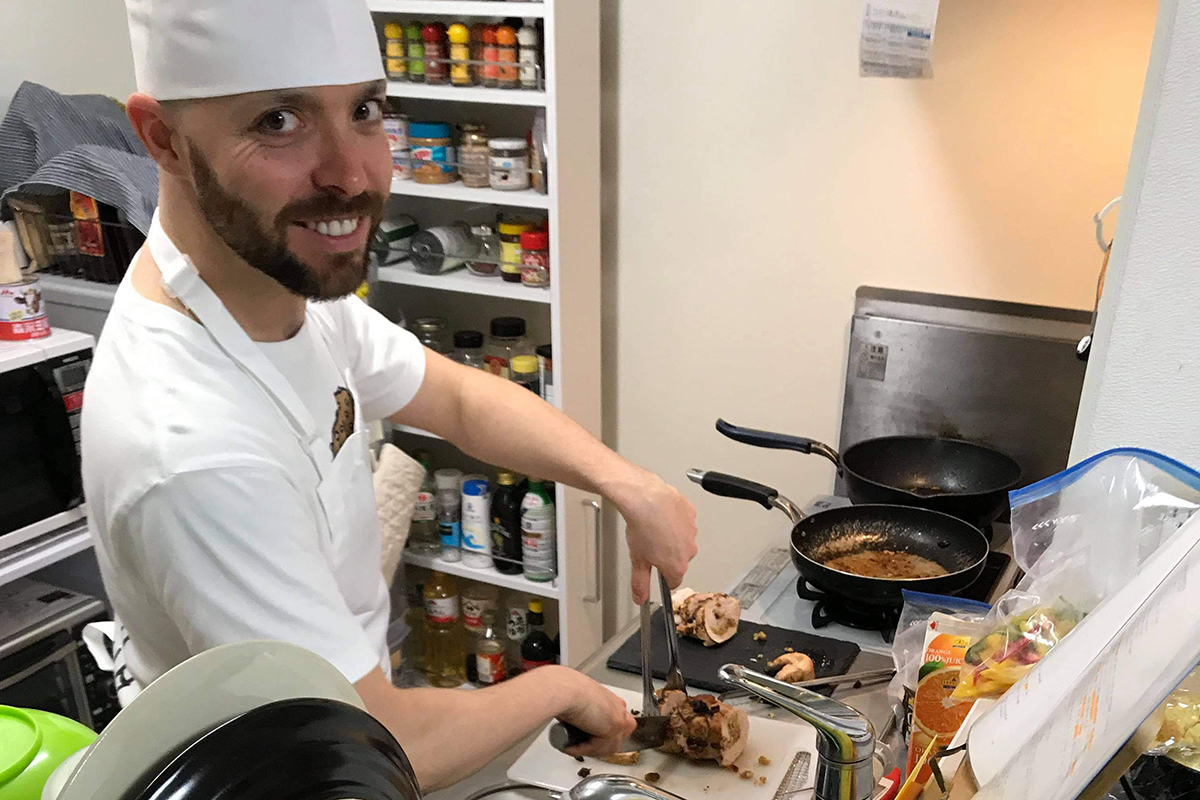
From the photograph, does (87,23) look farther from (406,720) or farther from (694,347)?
(406,720)

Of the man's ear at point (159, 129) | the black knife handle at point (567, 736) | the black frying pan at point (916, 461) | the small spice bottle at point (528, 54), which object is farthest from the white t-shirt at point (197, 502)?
the small spice bottle at point (528, 54)

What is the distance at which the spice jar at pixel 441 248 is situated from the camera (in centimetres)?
214

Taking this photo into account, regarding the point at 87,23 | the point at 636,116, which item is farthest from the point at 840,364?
the point at 87,23

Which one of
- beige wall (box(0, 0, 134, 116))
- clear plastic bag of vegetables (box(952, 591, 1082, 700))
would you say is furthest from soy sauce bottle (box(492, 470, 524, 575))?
clear plastic bag of vegetables (box(952, 591, 1082, 700))

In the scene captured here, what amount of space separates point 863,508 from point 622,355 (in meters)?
0.87

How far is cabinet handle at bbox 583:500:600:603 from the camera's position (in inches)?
87.7

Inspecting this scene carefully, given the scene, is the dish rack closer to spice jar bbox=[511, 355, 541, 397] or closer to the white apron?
spice jar bbox=[511, 355, 541, 397]

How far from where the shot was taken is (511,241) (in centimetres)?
205

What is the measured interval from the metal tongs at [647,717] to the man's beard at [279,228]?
0.53 m

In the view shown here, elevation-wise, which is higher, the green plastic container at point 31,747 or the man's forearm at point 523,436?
the green plastic container at point 31,747

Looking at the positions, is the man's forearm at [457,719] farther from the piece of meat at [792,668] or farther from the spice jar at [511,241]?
the spice jar at [511,241]

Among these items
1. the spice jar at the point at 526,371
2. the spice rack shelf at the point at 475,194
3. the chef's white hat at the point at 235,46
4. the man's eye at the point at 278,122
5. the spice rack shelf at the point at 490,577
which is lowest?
the spice rack shelf at the point at 490,577

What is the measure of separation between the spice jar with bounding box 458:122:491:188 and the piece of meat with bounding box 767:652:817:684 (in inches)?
47.6

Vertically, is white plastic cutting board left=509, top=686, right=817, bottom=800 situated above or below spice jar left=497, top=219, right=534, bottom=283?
below
